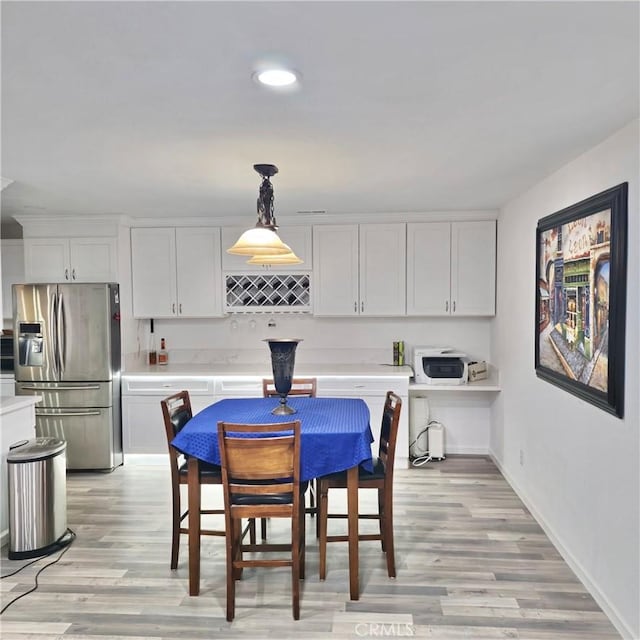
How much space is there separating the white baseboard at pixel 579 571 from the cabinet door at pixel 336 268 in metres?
2.23

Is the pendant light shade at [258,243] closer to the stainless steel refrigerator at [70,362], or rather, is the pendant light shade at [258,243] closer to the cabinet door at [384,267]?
the cabinet door at [384,267]

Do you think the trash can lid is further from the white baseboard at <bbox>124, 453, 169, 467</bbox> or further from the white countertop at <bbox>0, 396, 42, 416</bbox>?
the white baseboard at <bbox>124, 453, 169, 467</bbox>

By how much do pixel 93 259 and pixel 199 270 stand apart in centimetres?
102

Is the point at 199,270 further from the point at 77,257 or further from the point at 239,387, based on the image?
the point at 239,387

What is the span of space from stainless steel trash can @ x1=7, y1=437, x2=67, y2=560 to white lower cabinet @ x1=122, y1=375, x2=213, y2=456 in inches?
61.2

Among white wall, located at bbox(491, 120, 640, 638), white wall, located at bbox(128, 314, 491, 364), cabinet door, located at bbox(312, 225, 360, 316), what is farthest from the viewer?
white wall, located at bbox(128, 314, 491, 364)

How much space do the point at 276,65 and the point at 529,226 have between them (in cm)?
275

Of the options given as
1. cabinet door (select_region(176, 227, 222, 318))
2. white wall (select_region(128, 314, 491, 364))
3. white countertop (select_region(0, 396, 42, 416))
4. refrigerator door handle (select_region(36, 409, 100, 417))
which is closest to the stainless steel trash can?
white countertop (select_region(0, 396, 42, 416))

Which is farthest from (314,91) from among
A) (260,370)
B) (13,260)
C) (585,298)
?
(13,260)

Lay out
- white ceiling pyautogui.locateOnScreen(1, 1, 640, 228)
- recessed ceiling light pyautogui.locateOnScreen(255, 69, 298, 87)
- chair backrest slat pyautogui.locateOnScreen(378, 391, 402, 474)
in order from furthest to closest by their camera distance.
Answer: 1. chair backrest slat pyautogui.locateOnScreen(378, 391, 402, 474)
2. recessed ceiling light pyautogui.locateOnScreen(255, 69, 298, 87)
3. white ceiling pyautogui.locateOnScreen(1, 1, 640, 228)

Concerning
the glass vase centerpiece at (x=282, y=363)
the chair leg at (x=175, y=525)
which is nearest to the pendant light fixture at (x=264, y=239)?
the glass vase centerpiece at (x=282, y=363)

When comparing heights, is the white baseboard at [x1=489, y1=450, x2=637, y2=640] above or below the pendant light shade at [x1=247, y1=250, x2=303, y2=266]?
below

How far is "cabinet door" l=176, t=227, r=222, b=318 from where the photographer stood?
513 centimetres

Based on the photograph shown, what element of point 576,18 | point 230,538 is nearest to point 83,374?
point 230,538
